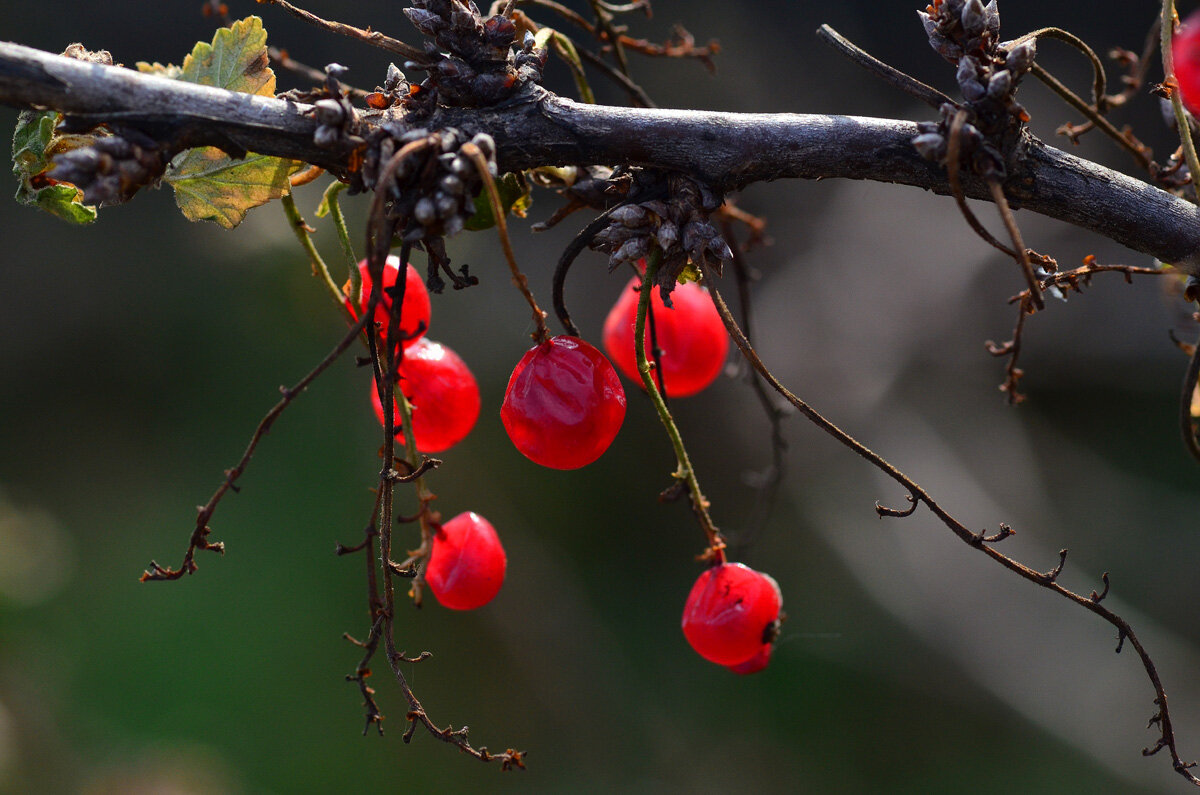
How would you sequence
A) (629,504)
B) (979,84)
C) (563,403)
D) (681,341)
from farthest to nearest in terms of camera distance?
1. (629,504)
2. (681,341)
3. (563,403)
4. (979,84)

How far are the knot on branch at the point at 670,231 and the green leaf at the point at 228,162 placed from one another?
292mm

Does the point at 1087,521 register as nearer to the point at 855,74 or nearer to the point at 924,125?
the point at 855,74

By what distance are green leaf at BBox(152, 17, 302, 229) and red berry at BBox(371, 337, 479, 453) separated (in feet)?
0.74

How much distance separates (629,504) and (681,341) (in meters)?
2.21

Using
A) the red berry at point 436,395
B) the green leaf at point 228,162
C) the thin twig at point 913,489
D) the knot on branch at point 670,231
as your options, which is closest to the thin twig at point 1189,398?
the thin twig at point 913,489

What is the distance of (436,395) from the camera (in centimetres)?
96

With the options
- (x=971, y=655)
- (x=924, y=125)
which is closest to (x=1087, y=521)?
(x=971, y=655)

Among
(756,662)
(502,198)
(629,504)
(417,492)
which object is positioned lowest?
(629,504)

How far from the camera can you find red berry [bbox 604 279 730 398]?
1.13 metres

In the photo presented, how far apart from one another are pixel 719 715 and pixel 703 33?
91.0 inches

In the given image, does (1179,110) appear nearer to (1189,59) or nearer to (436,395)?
(1189,59)

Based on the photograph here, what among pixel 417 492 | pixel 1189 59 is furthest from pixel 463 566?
pixel 1189 59

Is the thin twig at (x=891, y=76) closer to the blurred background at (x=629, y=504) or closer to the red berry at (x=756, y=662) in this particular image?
the red berry at (x=756, y=662)

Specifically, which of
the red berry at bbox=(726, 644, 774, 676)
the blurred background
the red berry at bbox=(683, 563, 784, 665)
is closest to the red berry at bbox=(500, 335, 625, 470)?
the red berry at bbox=(683, 563, 784, 665)
